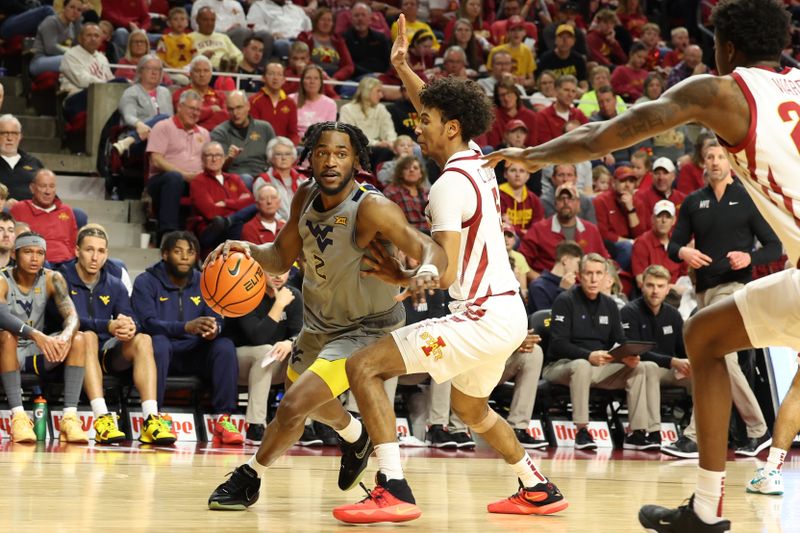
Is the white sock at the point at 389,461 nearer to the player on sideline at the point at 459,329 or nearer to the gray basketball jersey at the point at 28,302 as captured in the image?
the player on sideline at the point at 459,329

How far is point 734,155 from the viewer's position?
3.85m

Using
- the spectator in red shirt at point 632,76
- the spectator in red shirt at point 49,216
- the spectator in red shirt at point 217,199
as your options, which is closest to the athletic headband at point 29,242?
the spectator in red shirt at point 49,216

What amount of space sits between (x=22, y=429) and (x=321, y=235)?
3.80m

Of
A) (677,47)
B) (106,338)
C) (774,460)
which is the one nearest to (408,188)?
(106,338)

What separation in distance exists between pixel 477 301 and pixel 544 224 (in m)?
5.95

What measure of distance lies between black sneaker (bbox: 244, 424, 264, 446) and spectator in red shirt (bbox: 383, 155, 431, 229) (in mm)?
2567

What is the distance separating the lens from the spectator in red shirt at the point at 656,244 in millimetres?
10727

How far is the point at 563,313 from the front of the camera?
952 centimetres

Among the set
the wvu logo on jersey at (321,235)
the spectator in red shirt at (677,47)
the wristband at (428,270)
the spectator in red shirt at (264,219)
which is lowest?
the spectator in red shirt at (264,219)

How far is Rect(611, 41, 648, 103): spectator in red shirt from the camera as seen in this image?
14961mm

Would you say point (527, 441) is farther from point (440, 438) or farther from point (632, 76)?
point (632, 76)

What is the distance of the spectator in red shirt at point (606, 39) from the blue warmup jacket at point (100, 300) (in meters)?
9.39

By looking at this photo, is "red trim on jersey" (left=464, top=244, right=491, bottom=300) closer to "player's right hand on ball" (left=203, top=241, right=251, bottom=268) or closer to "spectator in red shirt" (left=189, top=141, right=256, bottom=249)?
"player's right hand on ball" (left=203, top=241, right=251, bottom=268)

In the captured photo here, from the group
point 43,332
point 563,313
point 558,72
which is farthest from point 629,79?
point 43,332
